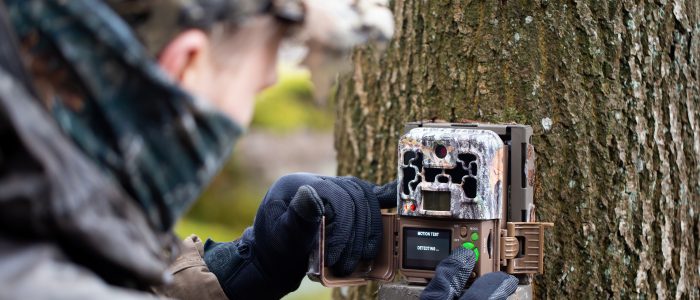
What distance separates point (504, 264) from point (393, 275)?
0.75 ft

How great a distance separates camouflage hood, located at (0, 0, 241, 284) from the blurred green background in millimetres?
6050

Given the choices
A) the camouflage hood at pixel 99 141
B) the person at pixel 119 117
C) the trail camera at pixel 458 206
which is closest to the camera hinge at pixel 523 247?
the trail camera at pixel 458 206

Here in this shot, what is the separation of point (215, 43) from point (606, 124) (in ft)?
3.64

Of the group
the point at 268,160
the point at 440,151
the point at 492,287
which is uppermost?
the point at 268,160

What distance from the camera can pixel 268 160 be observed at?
786cm

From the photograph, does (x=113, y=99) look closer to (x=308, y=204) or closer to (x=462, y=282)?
(x=308, y=204)

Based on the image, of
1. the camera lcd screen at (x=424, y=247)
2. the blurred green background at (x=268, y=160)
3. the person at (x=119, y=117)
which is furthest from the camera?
the blurred green background at (x=268, y=160)

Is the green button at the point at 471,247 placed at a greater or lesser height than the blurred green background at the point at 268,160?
lesser

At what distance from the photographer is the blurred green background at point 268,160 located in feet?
24.9

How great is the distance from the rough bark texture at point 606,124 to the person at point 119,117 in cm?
77

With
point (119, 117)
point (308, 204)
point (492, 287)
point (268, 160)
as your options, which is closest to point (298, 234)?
point (308, 204)

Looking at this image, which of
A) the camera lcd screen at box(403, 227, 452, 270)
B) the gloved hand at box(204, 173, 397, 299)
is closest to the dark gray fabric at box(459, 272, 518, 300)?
the camera lcd screen at box(403, 227, 452, 270)

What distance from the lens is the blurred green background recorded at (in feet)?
24.9

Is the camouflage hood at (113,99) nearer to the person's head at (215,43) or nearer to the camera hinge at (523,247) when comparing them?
the person's head at (215,43)
